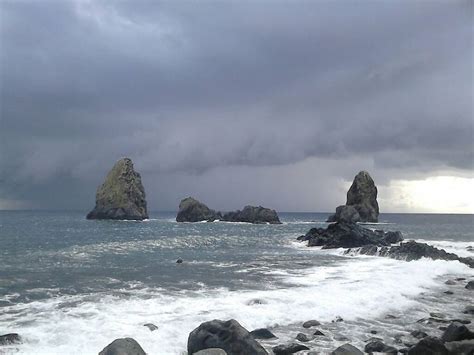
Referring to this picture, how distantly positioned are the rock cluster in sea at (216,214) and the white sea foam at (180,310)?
398ft

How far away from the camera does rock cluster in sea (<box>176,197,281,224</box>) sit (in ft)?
502

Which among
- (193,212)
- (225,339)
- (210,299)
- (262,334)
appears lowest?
(210,299)

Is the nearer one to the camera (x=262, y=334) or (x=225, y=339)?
(x=225, y=339)

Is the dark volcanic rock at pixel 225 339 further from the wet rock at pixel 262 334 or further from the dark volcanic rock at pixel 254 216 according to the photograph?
the dark volcanic rock at pixel 254 216

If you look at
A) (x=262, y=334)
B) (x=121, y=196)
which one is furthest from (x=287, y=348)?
(x=121, y=196)

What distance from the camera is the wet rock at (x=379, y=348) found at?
1543 centimetres

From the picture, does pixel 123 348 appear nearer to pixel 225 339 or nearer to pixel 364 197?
pixel 225 339

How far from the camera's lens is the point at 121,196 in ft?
510

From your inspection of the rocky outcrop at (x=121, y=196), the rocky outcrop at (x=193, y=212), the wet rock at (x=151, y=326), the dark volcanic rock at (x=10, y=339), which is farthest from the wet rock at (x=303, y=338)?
the rocky outcrop at (x=193, y=212)

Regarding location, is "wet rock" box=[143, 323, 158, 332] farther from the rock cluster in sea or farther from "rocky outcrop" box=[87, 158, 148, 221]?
"rocky outcrop" box=[87, 158, 148, 221]

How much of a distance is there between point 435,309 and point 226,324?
13904 mm

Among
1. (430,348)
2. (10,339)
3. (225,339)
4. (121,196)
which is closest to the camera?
(430,348)

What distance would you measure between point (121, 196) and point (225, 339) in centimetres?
14749

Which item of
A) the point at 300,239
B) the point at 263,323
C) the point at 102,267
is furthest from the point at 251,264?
the point at 300,239
